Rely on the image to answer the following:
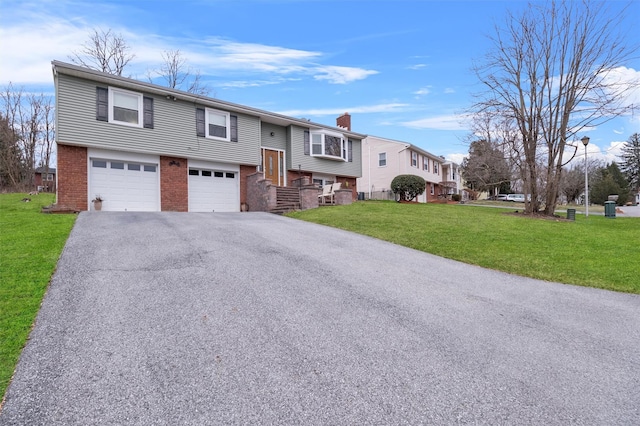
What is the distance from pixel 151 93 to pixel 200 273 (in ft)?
40.5

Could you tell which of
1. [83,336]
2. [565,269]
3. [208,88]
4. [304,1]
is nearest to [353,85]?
[304,1]

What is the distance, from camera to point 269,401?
92.0 inches

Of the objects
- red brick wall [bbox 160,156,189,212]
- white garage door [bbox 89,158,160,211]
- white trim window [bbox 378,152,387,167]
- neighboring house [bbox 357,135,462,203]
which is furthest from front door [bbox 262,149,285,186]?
white trim window [bbox 378,152,387,167]

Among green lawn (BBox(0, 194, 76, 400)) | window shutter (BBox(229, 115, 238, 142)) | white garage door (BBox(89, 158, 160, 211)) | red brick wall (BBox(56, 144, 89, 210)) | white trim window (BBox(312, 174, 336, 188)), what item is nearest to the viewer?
green lawn (BBox(0, 194, 76, 400))

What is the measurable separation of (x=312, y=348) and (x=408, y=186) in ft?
72.1

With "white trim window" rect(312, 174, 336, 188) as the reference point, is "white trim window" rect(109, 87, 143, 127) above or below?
above

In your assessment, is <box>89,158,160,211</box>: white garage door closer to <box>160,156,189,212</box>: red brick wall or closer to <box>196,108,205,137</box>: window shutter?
<box>160,156,189,212</box>: red brick wall

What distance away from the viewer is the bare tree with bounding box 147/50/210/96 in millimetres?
25828

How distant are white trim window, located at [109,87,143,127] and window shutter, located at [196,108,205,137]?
244 cm

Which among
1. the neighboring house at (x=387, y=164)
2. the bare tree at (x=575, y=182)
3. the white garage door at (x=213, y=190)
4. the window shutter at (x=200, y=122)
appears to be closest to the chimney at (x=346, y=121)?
the neighboring house at (x=387, y=164)

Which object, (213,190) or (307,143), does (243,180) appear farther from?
(307,143)

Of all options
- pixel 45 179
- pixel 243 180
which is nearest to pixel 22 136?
pixel 45 179

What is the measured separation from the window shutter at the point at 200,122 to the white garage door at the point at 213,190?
5.64 feet

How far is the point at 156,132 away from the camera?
1428cm
